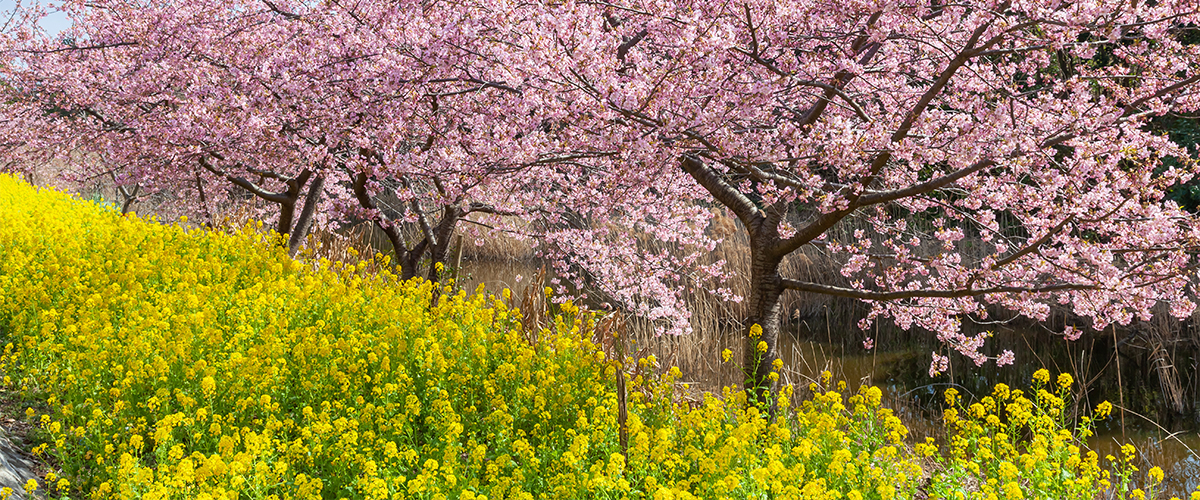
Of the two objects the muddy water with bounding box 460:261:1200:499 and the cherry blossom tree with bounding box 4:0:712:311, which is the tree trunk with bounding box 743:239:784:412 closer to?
the muddy water with bounding box 460:261:1200:499

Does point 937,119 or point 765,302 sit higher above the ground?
point 937,119

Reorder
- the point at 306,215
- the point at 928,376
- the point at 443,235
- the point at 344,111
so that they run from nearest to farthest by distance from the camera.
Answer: the point at 344,111 < the point at 443,235 < the point at 306,215 < the point at 928,376

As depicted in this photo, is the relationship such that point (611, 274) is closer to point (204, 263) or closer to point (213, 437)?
point (204, 263)

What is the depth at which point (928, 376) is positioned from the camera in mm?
9828

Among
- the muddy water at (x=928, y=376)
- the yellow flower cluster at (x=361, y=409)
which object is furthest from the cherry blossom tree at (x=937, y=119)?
the muddy water at (x=928, y=376)

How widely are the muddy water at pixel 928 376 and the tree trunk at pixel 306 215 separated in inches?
101

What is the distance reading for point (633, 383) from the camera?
192 inches

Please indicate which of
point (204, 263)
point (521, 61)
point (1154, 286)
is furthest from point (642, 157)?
point (204, 263)

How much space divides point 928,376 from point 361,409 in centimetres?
741

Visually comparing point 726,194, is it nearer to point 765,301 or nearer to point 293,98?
point 765,301

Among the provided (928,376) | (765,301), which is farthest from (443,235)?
(928,376)

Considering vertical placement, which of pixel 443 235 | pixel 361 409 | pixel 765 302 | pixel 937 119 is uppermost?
pixel 937 119

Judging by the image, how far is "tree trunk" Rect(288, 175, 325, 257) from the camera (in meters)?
9.27

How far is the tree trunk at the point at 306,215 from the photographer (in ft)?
30.4
